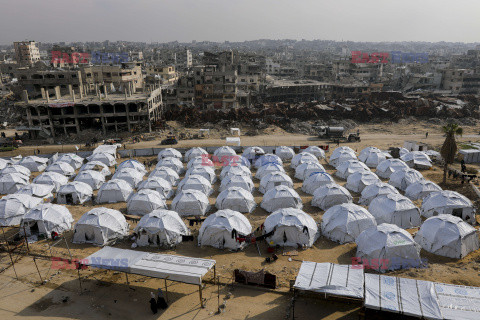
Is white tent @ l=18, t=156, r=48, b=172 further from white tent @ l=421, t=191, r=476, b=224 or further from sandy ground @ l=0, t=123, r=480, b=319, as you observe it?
white tent @ l=421, t=191, r=476, b=224

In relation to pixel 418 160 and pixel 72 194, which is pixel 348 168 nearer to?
pixel 418 160

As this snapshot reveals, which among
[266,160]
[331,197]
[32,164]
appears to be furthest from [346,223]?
[32,164]

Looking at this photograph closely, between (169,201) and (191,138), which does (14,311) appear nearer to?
(169,201)

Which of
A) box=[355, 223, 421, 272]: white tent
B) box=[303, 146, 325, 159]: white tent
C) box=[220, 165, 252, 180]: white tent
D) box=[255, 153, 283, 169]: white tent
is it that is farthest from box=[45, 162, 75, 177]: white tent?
box=[355, 223, 421, 272]: white tent

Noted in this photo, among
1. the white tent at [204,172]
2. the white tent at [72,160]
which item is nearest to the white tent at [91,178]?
the white tent at [72,160]

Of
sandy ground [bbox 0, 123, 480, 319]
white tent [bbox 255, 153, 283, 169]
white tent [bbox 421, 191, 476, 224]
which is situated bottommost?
sandy ground [bbox 0, 123, 480, 319]

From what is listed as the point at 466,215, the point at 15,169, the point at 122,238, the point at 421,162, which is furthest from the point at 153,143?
the point at 466,215
